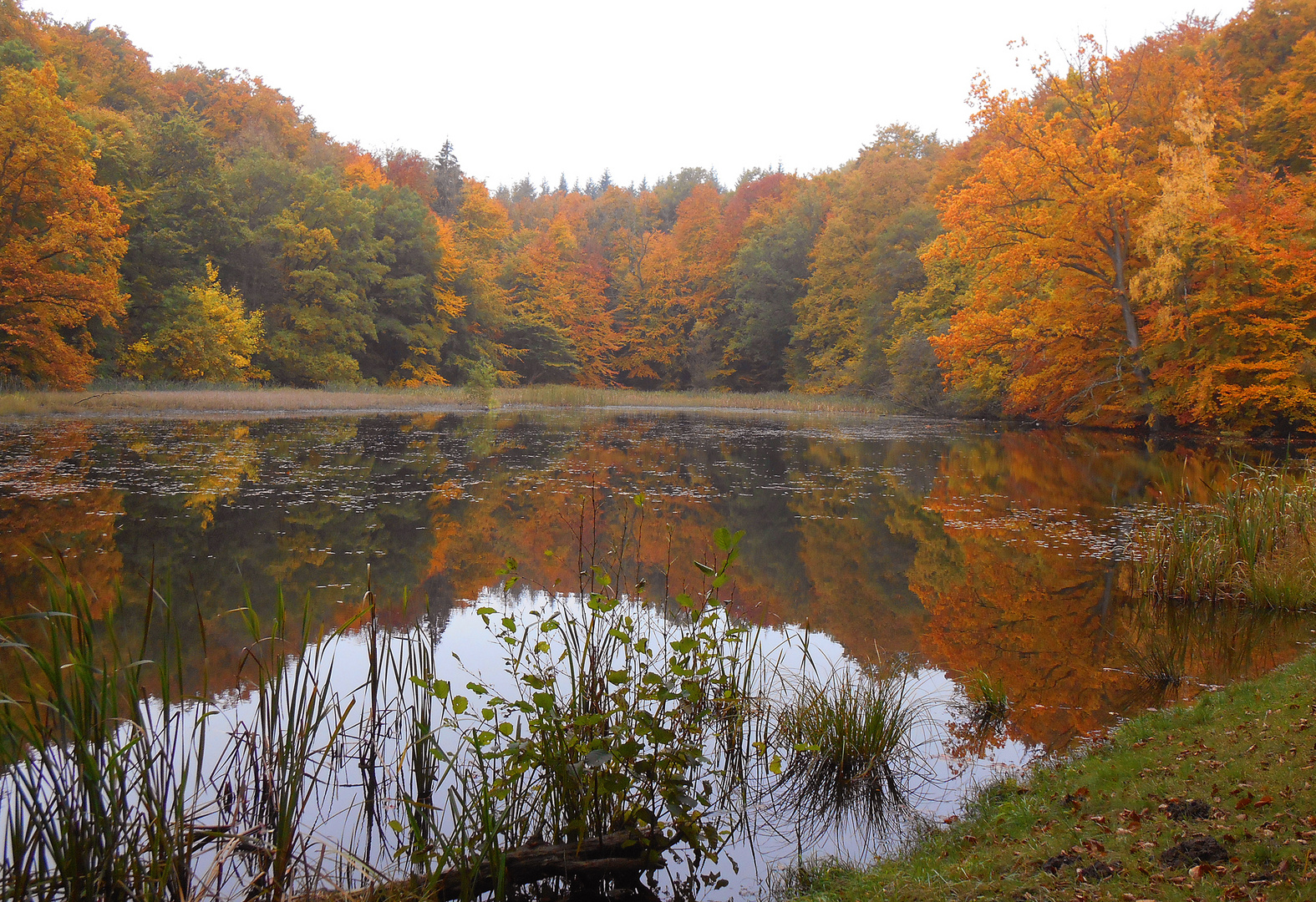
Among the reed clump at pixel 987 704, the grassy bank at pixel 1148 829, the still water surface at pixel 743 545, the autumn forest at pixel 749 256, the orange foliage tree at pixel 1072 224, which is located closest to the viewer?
the grassy bank at pixel 1148 829

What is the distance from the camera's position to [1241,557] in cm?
677

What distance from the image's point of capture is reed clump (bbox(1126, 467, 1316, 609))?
Result: 20.5ft

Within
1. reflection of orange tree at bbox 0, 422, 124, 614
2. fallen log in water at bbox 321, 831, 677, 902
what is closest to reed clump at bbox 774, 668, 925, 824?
fallen log in water at bbox 321, 831, 677, 902

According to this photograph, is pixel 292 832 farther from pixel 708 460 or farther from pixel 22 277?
pixel 22 277

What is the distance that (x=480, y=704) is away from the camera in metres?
4.46

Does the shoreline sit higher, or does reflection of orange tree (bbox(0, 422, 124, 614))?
the shoreline

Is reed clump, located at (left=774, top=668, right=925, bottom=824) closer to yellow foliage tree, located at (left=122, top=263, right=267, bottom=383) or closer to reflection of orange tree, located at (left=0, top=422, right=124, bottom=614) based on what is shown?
reflection of orange tree, located at (left=0, top=422, right=124, bottom=614)

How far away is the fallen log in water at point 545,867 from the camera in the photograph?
253 centimetres

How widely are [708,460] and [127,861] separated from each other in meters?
14.5

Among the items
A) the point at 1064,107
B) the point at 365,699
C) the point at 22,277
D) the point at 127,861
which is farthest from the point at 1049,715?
the point at 1064,107

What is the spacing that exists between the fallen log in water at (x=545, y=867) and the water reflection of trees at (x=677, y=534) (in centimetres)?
120

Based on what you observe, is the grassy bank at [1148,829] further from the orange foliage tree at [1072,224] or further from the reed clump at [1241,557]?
the orange foliage tree at [1072,224]

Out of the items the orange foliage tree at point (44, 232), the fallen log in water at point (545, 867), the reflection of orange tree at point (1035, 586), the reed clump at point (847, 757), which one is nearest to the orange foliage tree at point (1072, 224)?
the reflection of orange tree at point (1035, 586)

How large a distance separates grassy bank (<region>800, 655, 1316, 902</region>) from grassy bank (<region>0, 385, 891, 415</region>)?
79.0ft
